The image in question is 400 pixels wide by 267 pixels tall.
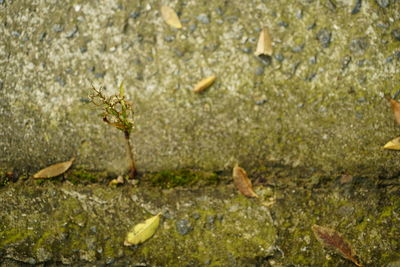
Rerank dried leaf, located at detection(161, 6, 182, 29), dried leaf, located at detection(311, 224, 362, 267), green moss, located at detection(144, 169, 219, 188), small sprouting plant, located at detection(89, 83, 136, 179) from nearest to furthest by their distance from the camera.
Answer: small sprouting plant, located at detection(89, 83, 136, 179), dried leaf, located at detection(311, 224, 362, 267), green moss, located at detection(144, 169, 219, 188), dried leaf, located at detection(161, 6, 182, 29)

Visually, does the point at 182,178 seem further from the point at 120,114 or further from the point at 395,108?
the point at 395,108

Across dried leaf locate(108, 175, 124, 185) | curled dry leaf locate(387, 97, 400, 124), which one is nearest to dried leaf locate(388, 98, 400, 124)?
curled dry leaf locate(387, 97, 400, 124)

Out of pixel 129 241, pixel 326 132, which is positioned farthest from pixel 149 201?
pixel 326 132

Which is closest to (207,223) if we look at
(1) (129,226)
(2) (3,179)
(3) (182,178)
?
(3) (182,178)

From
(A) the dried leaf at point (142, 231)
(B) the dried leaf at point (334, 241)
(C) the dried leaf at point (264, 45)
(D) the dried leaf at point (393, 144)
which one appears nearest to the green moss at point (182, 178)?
(A) the dried leaf at point (142, 231)

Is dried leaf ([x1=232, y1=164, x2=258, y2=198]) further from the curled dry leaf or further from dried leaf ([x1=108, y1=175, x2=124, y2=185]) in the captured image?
the curled dry leaf

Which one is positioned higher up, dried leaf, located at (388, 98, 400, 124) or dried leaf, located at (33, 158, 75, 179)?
dried leaf, located at (388, 98, 400, 124)

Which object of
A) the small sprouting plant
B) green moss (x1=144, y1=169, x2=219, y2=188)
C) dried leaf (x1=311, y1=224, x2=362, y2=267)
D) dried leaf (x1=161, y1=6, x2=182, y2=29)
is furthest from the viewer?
dried leaf (x1=161, y1=6, x2=182, y2=29)
